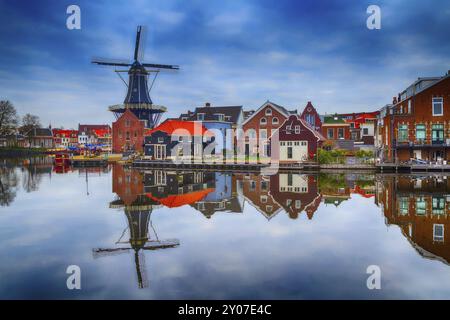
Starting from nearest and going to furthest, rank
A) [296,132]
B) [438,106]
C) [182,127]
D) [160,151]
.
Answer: [438,106] < [296,132] < [160,151] < [182,127]

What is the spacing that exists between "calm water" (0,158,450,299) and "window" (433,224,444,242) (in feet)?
0.10

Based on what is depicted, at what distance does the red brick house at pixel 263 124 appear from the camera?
45250 mm

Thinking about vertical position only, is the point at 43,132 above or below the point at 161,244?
above

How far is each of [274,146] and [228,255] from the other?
110 feet

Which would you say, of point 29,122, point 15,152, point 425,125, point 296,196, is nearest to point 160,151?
point 425,125

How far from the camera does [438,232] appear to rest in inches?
416

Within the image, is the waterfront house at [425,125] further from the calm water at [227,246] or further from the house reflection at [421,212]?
the calm water at [227,246]

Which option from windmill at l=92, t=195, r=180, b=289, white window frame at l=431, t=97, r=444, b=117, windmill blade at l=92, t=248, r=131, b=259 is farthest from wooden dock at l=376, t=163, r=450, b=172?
windmill blade at l=92, t=248, r=131, b=259

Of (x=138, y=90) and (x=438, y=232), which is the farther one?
(x=138, y=90)

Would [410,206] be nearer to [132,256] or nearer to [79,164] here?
[132,256]

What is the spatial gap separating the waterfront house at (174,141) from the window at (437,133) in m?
25.0

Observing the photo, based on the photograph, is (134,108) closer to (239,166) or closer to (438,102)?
(239,166)

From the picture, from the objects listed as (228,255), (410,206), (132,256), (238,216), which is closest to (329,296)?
(228,255)

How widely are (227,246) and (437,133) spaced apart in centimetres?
3193
